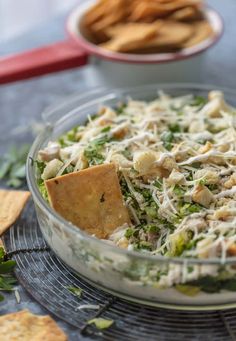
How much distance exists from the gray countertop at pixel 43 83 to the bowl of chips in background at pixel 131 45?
110 mm

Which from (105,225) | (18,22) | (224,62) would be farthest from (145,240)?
(18,22)

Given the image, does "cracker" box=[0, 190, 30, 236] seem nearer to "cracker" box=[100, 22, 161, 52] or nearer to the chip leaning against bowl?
the chip leaning against bowl

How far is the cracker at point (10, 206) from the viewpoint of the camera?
1.59 m

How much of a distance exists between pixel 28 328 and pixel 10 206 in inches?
16.0

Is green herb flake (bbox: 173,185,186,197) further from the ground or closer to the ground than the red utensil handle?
closer to the ground

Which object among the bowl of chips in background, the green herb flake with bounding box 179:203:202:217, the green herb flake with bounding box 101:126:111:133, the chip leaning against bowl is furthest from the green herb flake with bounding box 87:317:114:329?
the bowl of chips in background

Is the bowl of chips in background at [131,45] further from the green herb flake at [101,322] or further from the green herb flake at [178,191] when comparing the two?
the green herb flake at [101,322]

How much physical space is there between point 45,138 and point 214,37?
2.36 ft

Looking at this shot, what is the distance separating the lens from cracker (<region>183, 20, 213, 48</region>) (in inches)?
81.5

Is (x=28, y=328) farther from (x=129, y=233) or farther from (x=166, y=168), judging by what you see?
(x=166, y=168)

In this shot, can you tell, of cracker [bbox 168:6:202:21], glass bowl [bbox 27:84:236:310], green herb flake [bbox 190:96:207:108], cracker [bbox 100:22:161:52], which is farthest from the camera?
cracker [bbox 168:6:202:21]

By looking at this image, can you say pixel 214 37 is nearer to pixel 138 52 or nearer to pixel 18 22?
pixel 138 52

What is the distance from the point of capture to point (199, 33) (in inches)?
83.3

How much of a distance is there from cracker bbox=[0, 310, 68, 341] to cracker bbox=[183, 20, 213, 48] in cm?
108
